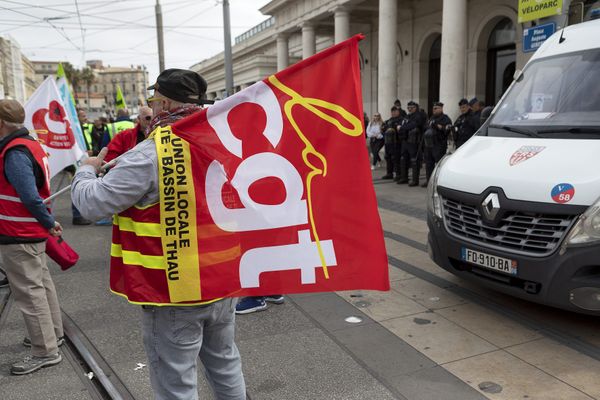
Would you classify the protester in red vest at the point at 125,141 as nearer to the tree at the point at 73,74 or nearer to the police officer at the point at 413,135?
the police officer at the point at 413,135

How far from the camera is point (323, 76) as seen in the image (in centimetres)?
222

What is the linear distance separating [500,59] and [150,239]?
57.6 ft

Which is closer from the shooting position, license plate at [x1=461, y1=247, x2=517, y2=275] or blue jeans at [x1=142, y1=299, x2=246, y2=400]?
blue jeans at [x1=142, y1=299, x2=246, y2=400]

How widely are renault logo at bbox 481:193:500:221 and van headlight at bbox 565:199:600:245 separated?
0.58m

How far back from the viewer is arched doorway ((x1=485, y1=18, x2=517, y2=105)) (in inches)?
646

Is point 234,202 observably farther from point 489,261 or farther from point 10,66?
point 10,66

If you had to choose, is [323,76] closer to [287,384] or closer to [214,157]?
[214,157]

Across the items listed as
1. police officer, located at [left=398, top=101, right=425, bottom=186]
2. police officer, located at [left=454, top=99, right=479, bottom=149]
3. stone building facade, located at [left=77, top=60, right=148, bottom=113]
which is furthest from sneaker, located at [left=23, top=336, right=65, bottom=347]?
stone building facade, located at [left=77, top=60, right=148, bottom=113]

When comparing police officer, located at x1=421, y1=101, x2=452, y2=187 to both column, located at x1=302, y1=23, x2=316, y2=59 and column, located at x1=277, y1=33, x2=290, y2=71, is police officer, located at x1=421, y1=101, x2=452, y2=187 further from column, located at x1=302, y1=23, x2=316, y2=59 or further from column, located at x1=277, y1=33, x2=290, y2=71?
column, located at x1=277, y1=33, x2=290, y2=71

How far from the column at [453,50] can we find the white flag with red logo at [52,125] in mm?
11349

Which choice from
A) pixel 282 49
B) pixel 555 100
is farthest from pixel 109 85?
pixel 555 100

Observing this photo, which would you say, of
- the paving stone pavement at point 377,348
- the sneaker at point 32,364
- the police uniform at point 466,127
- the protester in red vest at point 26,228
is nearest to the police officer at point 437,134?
the police uniform at point 466,127

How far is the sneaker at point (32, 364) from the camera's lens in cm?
349

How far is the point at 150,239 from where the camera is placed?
214cm
